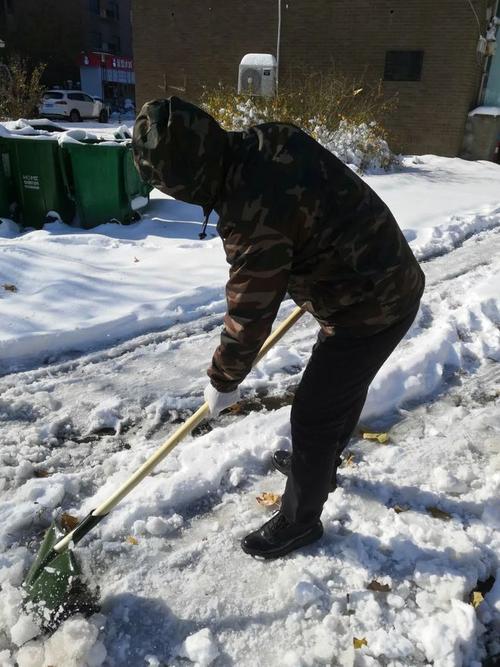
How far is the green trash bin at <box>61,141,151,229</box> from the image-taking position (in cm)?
630

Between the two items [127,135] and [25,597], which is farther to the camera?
[127,135]

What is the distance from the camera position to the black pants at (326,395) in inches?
74.6

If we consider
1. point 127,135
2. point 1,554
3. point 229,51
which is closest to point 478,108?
point 229,51

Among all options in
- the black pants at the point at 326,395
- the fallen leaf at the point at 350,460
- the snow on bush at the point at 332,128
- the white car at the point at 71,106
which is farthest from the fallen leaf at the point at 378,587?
the white car at the point at 71,106

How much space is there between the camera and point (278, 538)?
2.20 meters

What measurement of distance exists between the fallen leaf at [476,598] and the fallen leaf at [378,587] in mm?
299

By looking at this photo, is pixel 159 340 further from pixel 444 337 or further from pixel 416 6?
pixel 416 6

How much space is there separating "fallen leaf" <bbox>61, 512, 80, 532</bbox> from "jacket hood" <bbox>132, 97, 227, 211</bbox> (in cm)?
149

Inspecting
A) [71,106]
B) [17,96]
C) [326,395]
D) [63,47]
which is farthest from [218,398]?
[63,47]

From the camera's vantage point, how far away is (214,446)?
9.11 ft

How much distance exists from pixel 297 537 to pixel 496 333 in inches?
102

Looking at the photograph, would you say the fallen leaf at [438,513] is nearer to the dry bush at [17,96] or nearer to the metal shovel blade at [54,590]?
the metal shovel blade at [54,590]

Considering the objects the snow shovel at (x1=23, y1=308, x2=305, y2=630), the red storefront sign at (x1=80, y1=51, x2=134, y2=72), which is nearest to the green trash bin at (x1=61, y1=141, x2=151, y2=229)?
the snow shovel at (x1=23, y1=308, x2=305, y2=630)

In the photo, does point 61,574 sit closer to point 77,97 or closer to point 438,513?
point 438,513
